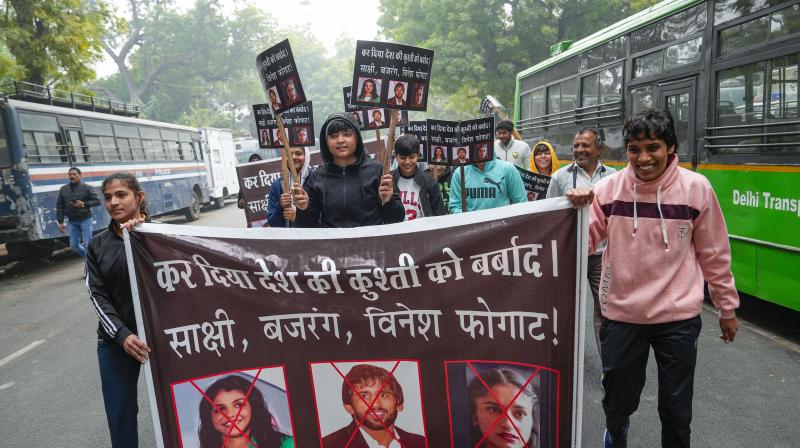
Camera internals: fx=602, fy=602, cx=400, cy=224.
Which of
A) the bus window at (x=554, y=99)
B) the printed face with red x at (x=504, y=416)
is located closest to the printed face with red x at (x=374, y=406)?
the printed face with red x at (x=504, y=416)

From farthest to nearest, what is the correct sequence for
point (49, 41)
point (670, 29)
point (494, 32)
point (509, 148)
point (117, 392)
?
point (494, 32)
point (49, 41)
point (509, 148)
point (670, 29)
point (117, 392)

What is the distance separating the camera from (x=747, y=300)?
22.6 feet

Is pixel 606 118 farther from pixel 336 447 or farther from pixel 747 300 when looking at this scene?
pixel 336 447

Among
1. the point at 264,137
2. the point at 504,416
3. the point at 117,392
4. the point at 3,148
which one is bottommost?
the point at 504,416

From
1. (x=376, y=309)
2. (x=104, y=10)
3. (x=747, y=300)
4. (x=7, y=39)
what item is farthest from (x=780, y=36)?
(x=104, y=10)

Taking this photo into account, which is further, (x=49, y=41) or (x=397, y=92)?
(x=49, y=41)

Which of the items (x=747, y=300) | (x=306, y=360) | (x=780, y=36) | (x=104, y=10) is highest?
(x=104, y=10)

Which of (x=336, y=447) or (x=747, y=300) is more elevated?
(x=336, y=447)

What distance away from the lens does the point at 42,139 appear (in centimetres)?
1234

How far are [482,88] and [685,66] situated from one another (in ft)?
52.9

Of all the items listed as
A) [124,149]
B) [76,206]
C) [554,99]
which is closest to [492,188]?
[554,99]

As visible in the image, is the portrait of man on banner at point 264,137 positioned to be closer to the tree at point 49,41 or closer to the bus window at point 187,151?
the tree at point 49,41

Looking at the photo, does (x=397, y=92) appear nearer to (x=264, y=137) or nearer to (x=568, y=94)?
(x=264, y=137)

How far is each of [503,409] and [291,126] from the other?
414cm
